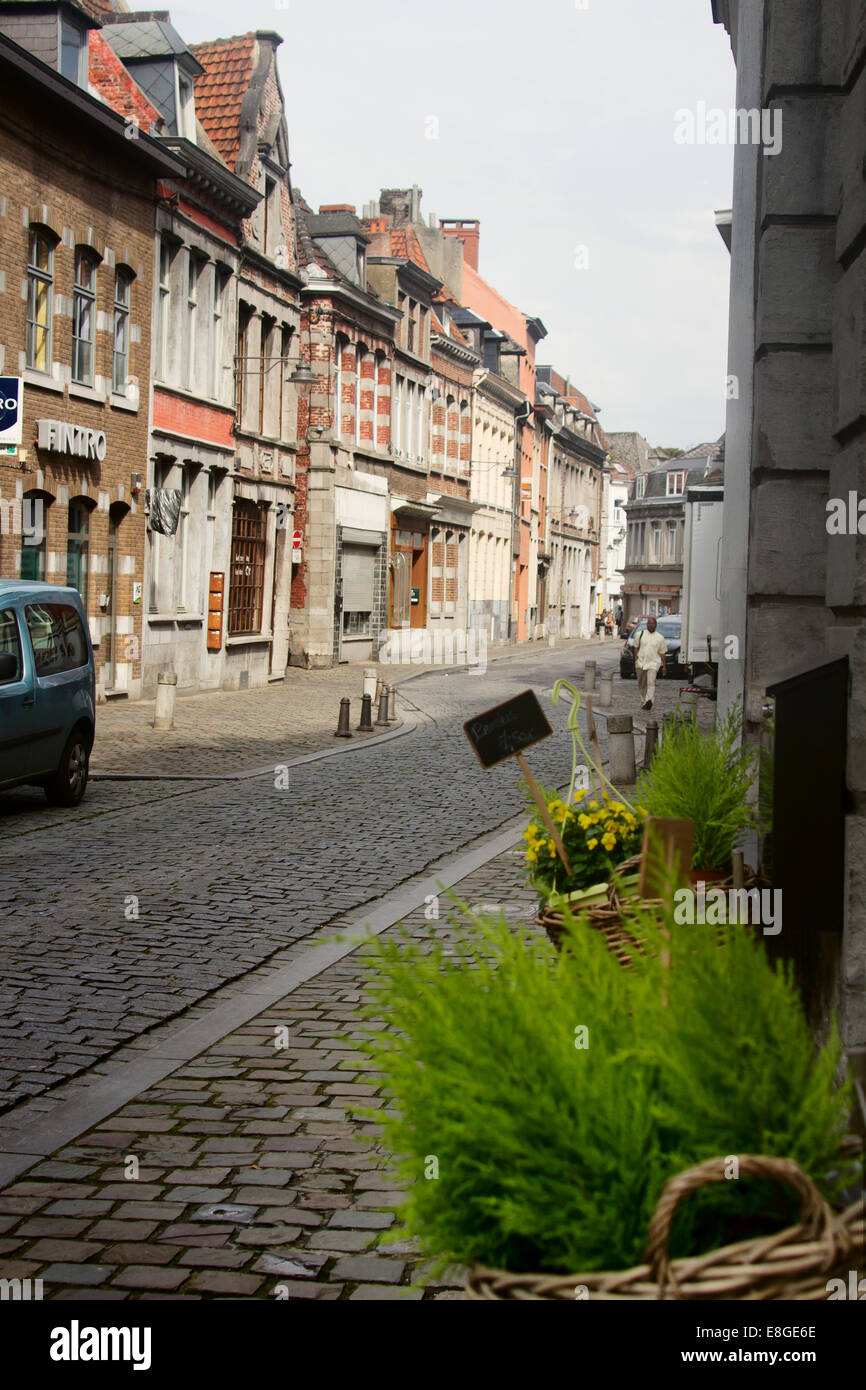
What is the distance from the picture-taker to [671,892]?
279 cm

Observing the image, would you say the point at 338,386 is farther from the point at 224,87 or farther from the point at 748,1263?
the point at 748,1263

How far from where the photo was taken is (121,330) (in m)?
24.3

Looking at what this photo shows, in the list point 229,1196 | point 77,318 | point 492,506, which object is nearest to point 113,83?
point 77,318

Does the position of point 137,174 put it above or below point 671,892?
above

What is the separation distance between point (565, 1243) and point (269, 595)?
31581 mm

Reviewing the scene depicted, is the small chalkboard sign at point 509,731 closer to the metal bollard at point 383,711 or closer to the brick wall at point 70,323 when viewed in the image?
the brick wall at point 70,323

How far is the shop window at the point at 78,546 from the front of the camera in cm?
2256

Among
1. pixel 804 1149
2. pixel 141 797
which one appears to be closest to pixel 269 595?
pixel 141 797

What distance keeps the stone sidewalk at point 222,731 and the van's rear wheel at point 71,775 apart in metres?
2.02

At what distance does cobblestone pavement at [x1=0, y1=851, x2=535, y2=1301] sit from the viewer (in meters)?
3.77

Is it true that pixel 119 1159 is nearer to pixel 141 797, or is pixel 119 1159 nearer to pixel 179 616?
pixel 141 797

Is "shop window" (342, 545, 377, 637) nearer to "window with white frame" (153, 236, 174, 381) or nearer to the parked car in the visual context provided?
the parked car

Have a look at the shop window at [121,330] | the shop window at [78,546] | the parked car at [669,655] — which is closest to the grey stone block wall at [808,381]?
the shop window at [78,546]

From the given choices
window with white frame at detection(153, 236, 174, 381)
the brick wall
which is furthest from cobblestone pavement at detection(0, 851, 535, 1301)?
window with white frame at detection(153, 236, 174, 381)
